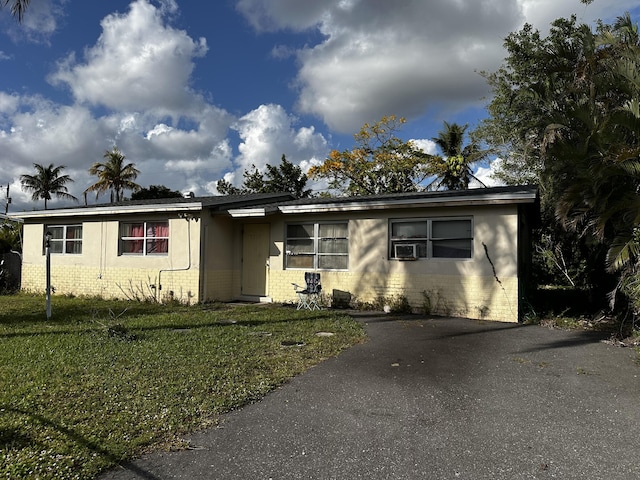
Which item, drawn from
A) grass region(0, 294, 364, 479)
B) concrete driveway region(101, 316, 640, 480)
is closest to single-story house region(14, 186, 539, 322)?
grass region(0, 294, 364, 479)

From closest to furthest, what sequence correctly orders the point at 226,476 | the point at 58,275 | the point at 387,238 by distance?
the point at 226,476
the point at 387,238
the point at 58,275

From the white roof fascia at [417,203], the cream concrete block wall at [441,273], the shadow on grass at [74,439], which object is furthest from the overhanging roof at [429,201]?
the shadow on grass at [74,439]

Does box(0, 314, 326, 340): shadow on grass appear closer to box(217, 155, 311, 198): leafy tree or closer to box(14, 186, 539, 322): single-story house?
box(14, 186, 539, 322): single-story house

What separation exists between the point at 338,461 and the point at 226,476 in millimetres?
823

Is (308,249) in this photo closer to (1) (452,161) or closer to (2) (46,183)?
(1) (452,161)

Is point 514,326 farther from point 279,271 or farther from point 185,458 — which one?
point 185,458

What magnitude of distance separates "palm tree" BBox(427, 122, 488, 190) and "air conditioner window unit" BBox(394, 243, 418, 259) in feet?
57.7

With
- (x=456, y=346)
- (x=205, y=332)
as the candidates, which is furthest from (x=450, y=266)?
(x=205, y=332)

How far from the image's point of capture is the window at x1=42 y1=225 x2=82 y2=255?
47.5ft

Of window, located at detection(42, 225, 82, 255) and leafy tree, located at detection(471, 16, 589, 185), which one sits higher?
leafy tree, located at detection(471, 16, 589, 185)

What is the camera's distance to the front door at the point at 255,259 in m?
12.6

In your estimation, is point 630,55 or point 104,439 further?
point 630,55

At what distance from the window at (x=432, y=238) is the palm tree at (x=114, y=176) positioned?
3529cm

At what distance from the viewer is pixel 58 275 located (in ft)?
47.9
